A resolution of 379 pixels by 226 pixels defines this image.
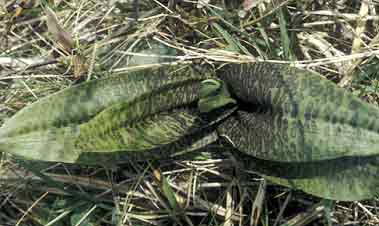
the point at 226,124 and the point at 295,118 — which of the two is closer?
the point at 295,118

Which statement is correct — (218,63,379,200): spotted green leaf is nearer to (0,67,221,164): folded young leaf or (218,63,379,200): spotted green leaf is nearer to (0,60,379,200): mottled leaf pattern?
(0,60,379,200): mottled leaf pattern

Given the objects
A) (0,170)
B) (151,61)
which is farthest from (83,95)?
(0,170)

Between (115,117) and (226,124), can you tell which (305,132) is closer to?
(226,124)

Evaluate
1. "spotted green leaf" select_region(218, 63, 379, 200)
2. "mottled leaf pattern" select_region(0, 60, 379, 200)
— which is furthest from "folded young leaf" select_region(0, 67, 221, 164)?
"spotted green leaf" select_region(218, 63, 379, 200)

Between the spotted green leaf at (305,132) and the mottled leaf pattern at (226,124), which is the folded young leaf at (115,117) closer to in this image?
the mottled leaf pattern at (226,124)

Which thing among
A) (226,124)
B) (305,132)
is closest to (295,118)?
(305,132)

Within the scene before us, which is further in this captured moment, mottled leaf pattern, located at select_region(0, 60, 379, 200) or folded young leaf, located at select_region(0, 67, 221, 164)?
folded young leaf, located at select_region(0, 67, 221, 164)

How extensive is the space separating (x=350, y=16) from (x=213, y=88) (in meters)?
0.42

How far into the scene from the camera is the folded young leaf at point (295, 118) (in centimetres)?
102

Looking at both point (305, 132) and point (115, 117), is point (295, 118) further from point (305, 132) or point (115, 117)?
point (115, 117)

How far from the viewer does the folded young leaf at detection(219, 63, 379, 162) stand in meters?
1.02

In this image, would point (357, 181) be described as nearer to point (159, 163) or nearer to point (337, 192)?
point (337, 192)

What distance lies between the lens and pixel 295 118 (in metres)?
1.10

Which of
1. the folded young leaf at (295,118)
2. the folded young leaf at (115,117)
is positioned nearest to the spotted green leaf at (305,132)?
the folded young leaf at (295,118)
